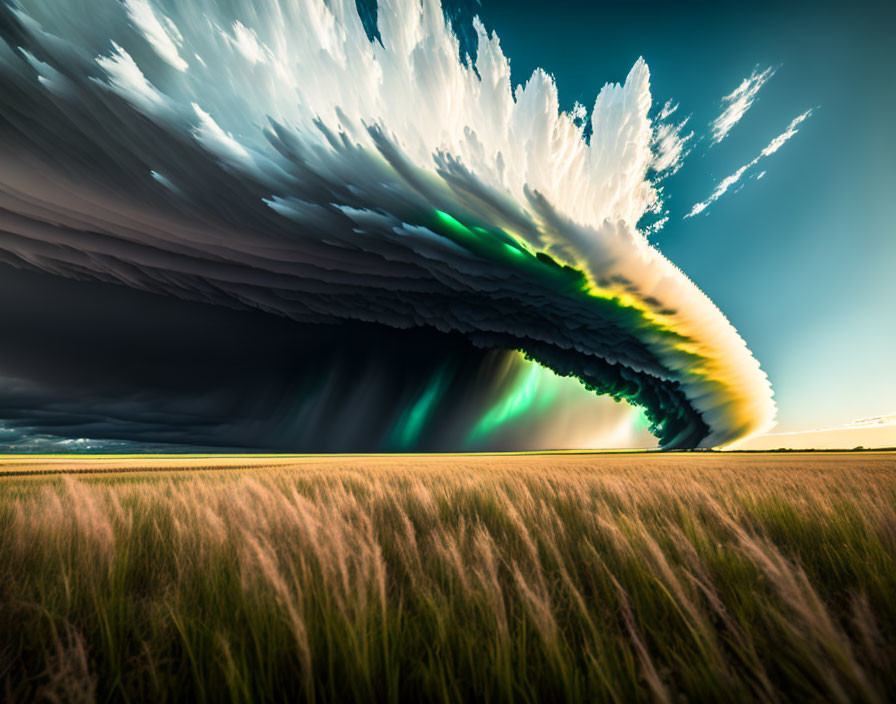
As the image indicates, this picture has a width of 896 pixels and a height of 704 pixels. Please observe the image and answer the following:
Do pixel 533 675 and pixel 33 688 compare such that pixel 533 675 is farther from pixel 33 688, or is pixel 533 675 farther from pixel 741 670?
pixel 33 688

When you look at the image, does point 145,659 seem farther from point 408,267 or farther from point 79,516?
point 408,267

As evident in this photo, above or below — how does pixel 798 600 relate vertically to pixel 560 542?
above

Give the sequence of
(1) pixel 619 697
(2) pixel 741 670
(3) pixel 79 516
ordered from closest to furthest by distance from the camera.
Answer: (1) pixel 619 697, (2) pixel 741 670, (3) pixel 79 516

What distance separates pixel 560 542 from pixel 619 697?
151cm

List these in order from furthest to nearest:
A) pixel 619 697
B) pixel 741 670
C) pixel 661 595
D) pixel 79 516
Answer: pixel 79 516 → pixel 661 595 → pixel 741 670 → pixel 619 697

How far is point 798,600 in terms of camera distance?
107cm

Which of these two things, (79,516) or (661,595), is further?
(79,516)

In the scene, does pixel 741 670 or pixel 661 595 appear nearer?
pixel 741 670

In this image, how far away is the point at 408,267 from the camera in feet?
99.4

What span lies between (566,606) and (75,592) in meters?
2.35

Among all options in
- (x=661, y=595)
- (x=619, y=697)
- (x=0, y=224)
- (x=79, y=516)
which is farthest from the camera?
(x=0, y=224)

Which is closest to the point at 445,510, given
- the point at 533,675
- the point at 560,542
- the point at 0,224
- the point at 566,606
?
the point at 560,542

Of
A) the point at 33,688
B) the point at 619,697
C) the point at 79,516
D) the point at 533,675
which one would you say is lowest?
the point at 79,516

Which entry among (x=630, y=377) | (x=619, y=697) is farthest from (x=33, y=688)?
(x=630, y=377)
